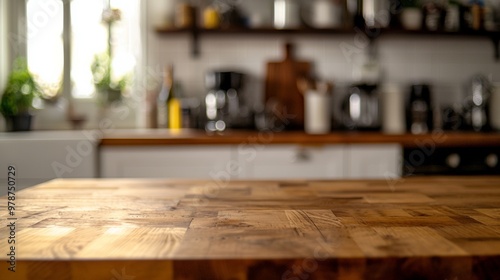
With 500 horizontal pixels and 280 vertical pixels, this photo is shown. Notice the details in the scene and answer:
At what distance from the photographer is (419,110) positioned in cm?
301

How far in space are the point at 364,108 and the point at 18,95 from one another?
6.62 ft

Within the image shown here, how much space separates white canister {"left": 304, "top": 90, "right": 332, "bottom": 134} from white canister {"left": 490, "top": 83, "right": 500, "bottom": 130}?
3.50 ft

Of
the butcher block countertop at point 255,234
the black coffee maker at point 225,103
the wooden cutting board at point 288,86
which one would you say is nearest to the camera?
the butcher block countertop at point 255,234

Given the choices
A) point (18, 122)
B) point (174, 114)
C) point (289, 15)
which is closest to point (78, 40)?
point (18, 122)

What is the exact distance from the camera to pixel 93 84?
319cm

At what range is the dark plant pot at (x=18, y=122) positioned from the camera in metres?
2.82

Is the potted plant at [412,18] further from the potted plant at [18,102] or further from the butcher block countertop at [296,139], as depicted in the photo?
the potted plant at [18,102]

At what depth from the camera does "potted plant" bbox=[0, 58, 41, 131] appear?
2.82 m

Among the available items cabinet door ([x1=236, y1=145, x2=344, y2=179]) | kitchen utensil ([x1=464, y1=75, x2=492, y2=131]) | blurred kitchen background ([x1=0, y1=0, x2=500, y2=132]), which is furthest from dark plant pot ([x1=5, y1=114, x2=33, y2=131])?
kitchen utensil ([x1=464, y1=75, x2=492, y2=131])

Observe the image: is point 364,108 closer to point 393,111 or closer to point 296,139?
point 393,111

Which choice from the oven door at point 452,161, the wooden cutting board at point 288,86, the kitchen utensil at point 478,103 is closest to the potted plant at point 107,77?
the wooden cutting board at point 288,86

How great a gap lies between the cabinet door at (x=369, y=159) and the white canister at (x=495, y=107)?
3.00ft

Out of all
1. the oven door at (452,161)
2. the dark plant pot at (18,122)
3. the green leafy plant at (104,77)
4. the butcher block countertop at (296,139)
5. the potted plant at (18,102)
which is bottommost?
the oven door at (452,161)

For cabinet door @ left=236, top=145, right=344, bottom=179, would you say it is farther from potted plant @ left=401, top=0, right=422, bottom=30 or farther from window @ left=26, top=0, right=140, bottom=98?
window @ left=26, top=0, right=140, bottom=98
